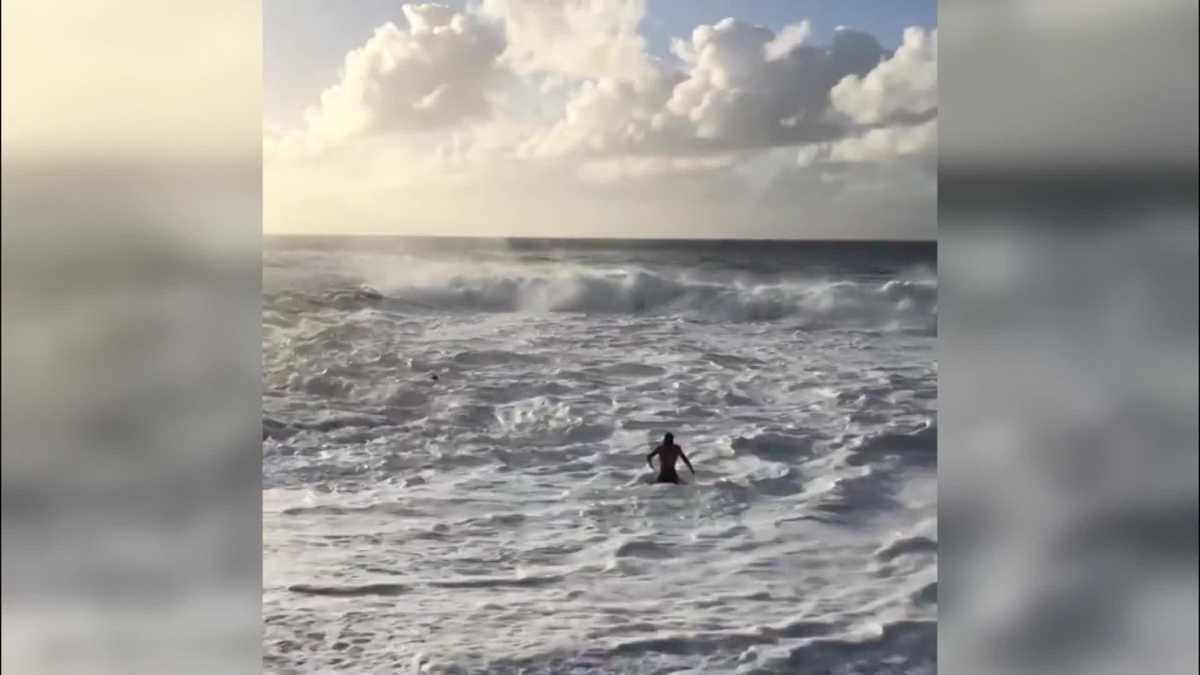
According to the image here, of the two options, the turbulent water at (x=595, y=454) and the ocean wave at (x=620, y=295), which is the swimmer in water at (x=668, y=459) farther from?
the ocean wave at (x=620, y=295)

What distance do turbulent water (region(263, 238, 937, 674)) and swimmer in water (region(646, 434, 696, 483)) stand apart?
2 centimetres

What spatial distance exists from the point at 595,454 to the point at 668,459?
19 cm

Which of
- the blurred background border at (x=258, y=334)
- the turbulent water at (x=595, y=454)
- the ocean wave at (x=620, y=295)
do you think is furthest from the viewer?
the ocean wave at (x=620, y=295)

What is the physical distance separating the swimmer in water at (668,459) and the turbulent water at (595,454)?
0.08 feet

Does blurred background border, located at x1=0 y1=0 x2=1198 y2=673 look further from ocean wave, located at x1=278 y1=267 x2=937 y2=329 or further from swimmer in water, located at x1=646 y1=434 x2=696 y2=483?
swimmer in water, located at x1=646 y1=434 x2=696 y2=483

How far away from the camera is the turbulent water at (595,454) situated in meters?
2.47

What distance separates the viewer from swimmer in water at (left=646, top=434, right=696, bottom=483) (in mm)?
2525

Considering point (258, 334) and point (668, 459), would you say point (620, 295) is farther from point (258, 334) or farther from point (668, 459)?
point (258, 334)

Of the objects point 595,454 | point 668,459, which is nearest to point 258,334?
point 595,454

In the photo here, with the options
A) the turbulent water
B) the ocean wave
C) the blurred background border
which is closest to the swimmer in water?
the turbulent water

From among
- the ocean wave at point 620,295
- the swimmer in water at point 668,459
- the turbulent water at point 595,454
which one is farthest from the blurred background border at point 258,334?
the swimmer in water at point 668,459

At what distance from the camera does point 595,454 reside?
8.36ft

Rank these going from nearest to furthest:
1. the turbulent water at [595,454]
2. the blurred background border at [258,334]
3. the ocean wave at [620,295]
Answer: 1. the blurred background border at [258,334]
2. the turbulent water at [595,454]
3. the ocean wave at [620,295]

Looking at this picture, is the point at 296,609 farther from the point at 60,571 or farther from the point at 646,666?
the point at 646,666
